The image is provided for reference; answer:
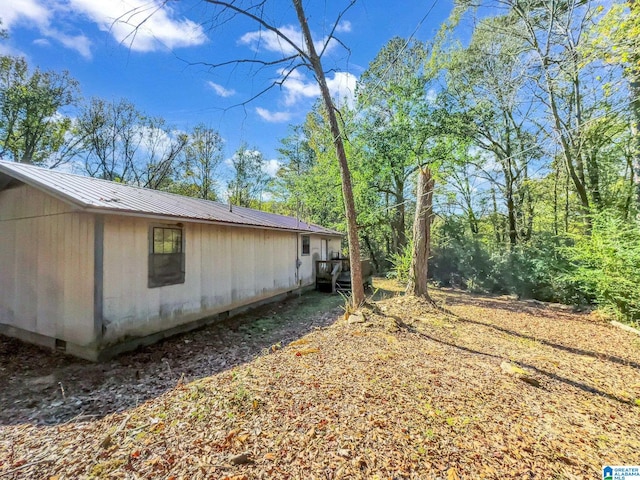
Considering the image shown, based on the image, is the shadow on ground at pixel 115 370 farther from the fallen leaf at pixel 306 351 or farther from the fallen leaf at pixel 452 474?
the fallen leaf at pixel 452 474

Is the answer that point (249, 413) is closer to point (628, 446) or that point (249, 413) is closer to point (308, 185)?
point (628, 446)

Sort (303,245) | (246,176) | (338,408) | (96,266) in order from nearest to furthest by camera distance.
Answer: (338,408), (96,266), (303,245), (246,176)

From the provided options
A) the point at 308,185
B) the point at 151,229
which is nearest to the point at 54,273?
the point at 151,229

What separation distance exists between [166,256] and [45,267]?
6.67ft

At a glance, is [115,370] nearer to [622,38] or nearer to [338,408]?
[338,408]

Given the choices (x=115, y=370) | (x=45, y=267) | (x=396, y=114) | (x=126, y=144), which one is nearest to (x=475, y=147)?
(x=396, y=114)

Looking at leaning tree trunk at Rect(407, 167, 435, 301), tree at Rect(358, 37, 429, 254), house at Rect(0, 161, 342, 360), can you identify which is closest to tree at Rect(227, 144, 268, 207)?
tree at Rect(358, 37, 429, 254)

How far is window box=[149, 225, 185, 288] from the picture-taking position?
562 cm

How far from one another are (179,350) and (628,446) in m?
6.08

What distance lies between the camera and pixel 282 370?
12.5 ft

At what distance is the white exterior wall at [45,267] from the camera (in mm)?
4805

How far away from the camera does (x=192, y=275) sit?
6469mm

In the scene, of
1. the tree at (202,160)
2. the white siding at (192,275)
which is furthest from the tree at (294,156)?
the white siding at (192,275)

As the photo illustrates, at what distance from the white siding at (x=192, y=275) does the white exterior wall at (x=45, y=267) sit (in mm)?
341
